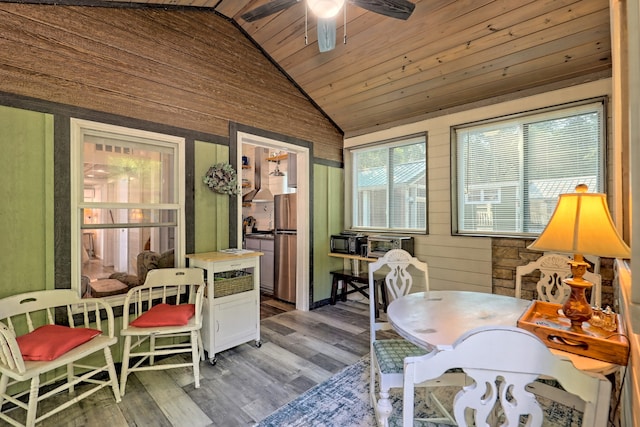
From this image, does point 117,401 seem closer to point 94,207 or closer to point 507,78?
point 94,207

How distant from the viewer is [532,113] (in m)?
3.07

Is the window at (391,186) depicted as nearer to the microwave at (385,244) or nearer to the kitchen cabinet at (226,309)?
the microwave at (385,244)

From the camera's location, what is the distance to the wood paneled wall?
2180mm

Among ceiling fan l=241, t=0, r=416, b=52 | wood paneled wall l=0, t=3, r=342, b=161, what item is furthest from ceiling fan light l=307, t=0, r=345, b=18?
wood paneled wall l=0, t=3, r=342, b=161

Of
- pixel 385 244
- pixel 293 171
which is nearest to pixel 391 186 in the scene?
pixel 385 244

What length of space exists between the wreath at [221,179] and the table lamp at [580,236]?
8.80ft

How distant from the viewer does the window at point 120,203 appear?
8.09 ft

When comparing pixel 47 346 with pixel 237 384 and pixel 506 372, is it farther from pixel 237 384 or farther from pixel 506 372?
pixel 506 372

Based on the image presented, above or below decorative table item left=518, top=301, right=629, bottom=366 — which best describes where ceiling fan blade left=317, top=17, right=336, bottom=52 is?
above

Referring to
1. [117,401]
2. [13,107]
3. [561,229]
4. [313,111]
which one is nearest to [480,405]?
[561,229]

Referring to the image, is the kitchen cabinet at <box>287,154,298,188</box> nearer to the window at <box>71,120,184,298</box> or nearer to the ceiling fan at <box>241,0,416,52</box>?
the window at <box>71,120,184,298</box>

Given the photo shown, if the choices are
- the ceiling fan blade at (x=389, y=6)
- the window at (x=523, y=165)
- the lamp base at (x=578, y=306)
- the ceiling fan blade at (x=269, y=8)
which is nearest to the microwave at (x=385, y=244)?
the window at (x=523, y=165)

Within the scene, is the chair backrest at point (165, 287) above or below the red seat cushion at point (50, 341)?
above

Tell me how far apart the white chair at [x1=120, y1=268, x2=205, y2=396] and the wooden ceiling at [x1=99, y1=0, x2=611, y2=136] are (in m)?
2.57
